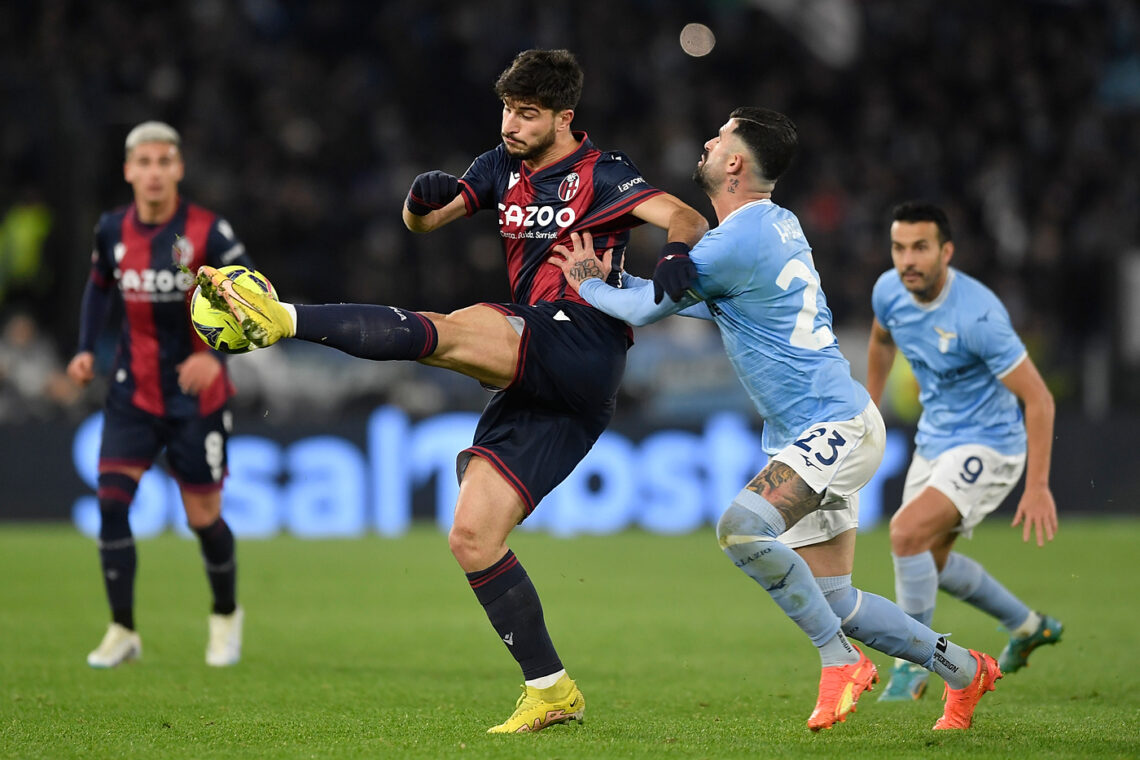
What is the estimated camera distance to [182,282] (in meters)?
7.45

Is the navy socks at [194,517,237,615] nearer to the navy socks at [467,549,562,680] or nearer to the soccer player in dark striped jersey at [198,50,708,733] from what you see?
the soccer player in dark striped jersey at [198,50,708,733]

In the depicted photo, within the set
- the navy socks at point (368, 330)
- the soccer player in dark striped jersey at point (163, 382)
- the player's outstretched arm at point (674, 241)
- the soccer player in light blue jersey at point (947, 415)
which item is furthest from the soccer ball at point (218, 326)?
the soccer player in light blue jersey at point (947, 415)

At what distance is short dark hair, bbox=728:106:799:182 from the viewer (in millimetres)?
5250

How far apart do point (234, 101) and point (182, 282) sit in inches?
451

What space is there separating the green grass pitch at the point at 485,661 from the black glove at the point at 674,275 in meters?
1.58

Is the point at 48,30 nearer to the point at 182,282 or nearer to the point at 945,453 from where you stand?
the point at 182,282

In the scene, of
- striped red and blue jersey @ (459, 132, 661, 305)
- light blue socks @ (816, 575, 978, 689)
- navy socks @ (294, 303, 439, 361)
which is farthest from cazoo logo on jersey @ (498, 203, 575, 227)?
light blue socks @ (816, 575, 978, 689)

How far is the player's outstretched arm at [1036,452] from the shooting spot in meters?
5.90

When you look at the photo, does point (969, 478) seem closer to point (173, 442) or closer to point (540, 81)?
point (540, 81)

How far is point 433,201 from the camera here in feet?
19.2

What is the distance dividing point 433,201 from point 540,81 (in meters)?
0.73

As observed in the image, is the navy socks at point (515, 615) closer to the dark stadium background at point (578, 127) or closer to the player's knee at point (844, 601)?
the player's knee at point (844, 601)

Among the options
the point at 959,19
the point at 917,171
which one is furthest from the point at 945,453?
the point at 959,19

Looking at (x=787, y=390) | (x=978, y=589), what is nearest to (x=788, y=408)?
(x=787, y=390)
